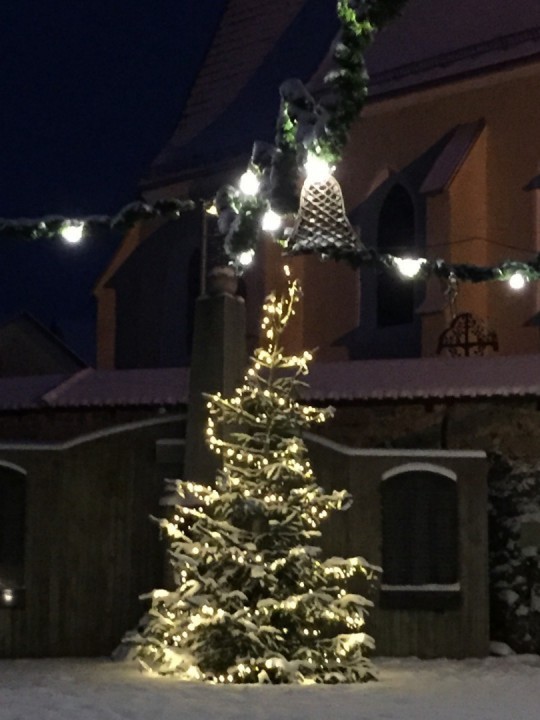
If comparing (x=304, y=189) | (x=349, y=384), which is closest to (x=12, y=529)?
(x=349, y=384)

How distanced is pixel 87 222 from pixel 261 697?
A: 4481 millimetres

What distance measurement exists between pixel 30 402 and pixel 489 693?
9768mm

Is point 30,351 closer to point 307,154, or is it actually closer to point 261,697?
point 307,154

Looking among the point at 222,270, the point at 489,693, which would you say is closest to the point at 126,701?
the point at 489,693

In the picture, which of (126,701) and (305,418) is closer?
(126,701)

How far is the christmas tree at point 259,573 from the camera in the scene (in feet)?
36.2

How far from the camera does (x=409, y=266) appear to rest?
38.4 ft

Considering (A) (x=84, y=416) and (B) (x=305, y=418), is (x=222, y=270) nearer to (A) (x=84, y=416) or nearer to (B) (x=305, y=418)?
(B) (x=305, y=418)

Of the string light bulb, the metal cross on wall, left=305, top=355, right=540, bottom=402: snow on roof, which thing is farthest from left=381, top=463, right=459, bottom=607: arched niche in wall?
the metal cross on wall

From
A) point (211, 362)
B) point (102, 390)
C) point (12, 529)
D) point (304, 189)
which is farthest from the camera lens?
point (102, 390)

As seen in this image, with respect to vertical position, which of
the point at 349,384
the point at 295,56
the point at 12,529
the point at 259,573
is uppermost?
the point at 295,56

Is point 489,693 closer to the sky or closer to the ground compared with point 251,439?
closer to the ground

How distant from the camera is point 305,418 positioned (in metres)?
11.7

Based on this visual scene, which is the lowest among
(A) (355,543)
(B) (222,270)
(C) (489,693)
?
(C) (489,693)
